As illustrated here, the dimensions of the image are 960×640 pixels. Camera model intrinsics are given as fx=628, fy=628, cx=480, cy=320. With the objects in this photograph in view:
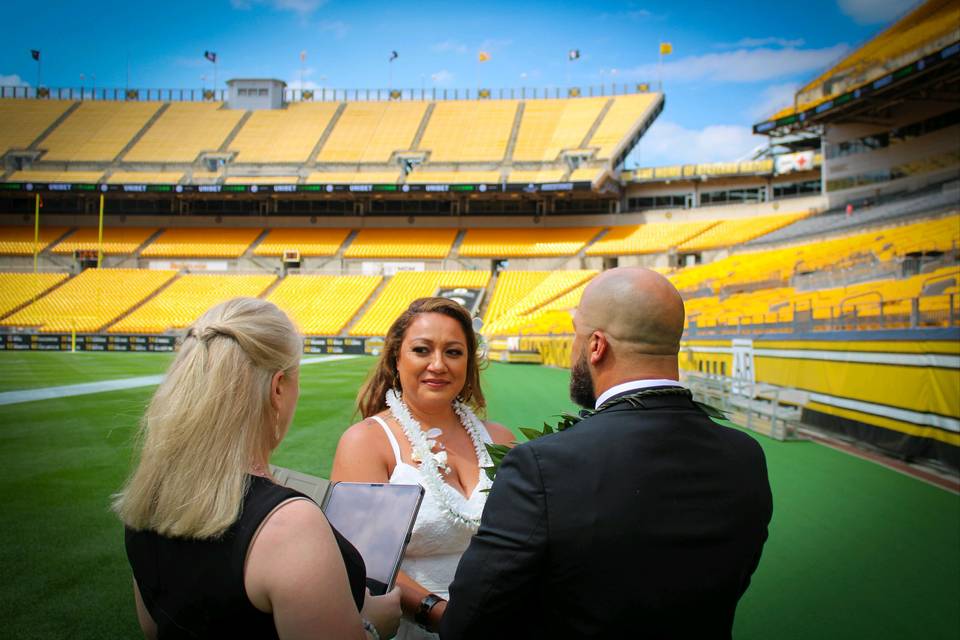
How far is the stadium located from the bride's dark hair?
1.06 meters

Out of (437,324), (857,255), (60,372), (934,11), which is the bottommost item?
(60,372)

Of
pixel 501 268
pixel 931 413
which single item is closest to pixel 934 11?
pixel 501 268

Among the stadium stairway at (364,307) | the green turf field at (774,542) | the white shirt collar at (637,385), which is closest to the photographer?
the white shirt collar at (637,385)

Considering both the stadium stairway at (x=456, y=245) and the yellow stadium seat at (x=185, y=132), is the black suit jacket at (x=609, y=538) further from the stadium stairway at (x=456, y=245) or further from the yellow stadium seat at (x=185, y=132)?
the yellow stadium seat at (x=185, y=132)

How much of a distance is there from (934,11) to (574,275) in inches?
788

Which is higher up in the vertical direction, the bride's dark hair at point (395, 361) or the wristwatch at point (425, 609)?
the bride's dark hair at point (395, 361)

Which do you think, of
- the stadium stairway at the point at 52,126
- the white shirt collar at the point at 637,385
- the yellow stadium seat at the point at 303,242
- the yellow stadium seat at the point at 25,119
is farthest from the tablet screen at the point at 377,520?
the yellow stadium seat at the point at 25,119

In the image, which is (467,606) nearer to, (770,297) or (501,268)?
(770,297)

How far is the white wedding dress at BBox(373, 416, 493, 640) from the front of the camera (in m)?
2.31

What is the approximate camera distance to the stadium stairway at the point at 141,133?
43.4 metres

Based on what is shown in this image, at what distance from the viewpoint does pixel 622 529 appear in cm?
133

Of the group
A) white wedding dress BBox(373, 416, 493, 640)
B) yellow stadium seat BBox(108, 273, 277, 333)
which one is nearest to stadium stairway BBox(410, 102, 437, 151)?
yellow stadium seat BBox(108, 273, 277, 333)

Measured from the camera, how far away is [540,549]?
1315 millimetres

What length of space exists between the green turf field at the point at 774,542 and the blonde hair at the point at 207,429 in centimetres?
95
